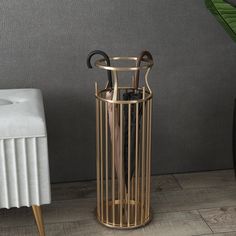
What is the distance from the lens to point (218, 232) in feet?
5.51

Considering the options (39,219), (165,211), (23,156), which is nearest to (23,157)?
(23,156)

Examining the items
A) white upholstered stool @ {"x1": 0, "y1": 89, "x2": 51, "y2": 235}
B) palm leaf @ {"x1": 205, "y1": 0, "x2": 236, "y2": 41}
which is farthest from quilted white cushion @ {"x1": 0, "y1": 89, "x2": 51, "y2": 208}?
palm leaf @ {"x1": 205, "y1": 0, "x2": 236, "y2": 41}

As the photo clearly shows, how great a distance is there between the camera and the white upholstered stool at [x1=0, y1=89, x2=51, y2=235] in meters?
1.44

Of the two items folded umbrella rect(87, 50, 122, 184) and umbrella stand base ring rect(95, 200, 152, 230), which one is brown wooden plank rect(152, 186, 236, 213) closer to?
umbrella stand base ring rect(95, 200, 152, 230)

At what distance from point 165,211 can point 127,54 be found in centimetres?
67

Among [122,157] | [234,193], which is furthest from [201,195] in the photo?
[122,157]

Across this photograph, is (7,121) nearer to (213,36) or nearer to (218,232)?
(218,232)

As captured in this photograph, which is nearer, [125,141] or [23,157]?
[23,157]

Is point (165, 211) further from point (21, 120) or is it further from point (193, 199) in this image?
point (21, 120)

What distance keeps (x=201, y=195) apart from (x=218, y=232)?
0.28 m

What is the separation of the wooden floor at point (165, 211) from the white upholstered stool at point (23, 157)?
0.17m

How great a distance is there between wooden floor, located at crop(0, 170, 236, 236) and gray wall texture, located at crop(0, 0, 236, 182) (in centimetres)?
10

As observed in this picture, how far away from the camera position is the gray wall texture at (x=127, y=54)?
1846 mm

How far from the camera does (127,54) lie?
6.32 feet
